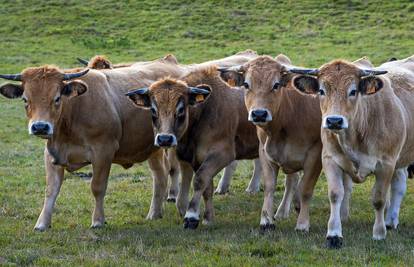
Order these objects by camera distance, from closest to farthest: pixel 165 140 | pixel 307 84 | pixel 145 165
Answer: pixel 307 84 → pixel 165 140 → pixel 145 165

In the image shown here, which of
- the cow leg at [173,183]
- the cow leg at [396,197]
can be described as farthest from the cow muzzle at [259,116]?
the cow leg at [173,183]

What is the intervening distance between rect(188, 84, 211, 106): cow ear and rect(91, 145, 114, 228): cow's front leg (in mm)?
1344

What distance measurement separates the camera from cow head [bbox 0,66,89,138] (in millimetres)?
10852

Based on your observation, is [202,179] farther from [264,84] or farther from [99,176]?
[264,84]

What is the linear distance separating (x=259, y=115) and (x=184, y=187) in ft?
7.46

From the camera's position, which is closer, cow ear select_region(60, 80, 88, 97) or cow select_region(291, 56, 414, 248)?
cow select_region(291, 56, 414, 248)

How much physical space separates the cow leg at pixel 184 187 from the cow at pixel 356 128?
98.7 inches

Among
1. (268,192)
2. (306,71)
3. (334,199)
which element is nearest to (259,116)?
(306,71)

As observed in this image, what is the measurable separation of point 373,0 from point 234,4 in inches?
308

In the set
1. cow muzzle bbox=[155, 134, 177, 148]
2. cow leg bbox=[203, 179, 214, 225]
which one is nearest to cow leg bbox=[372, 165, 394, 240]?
cow leg bbox=[203, 179, 214, 225]

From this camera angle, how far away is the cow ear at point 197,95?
1160 cm

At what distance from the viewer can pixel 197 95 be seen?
11.7 m

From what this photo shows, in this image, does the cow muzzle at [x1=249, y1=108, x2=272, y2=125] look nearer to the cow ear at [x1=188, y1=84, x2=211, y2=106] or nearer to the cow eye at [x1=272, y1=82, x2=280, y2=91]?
the cow eye at [x1=272, y1=82, x2=280, y2=91]

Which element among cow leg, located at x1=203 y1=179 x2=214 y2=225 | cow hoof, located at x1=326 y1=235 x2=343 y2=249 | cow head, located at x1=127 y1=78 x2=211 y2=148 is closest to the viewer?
cow hoof, located at x1=326 y1=235 x2=343 y2=249
